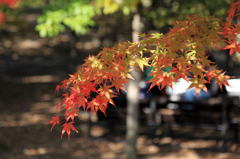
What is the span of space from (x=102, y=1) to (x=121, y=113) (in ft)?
7.67

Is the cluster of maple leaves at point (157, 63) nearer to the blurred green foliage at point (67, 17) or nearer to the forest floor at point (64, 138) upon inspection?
the blurred green foliage at point (67, 17)

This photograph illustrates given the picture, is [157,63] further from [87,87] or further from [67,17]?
[67,17]

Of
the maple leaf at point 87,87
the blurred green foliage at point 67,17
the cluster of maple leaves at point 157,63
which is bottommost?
the maple leaf at point 87,87

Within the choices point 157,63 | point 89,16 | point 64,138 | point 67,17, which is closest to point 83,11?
point 89,16

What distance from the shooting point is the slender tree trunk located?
655cm

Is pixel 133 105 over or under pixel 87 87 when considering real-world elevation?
A: under

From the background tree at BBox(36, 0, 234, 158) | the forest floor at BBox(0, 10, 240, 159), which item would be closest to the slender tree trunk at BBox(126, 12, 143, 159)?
the background tree at BBox(36, 0, 234, 158)

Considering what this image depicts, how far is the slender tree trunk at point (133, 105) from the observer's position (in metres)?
6.55

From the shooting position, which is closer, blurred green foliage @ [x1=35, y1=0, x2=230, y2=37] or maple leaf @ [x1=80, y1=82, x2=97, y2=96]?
maple leaf @ [x1=80, y1=82, x2=97, y2=96]

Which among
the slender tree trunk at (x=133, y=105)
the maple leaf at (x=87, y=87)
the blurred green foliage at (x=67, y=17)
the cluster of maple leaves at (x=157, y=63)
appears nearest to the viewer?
the cluster of maple leaves at (x=157, y=63)

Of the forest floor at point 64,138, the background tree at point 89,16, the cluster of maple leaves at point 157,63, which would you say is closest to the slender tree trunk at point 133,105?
the background tree at point 89,16

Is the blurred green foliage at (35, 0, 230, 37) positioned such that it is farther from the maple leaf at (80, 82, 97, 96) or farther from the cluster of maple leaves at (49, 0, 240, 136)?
the maple leaf at (80, 82, 97, 96)

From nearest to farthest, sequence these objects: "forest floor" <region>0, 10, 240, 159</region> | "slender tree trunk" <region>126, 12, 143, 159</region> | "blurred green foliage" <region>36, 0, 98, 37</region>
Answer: "blurred green foliage" <region>36, 0, 98, 37</region>
"slender tree trunk" <region>126, 12, 143, 159</region>
"forest floor" <region>0, 10, 240, 159</region>

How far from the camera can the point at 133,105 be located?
22.1 feet
